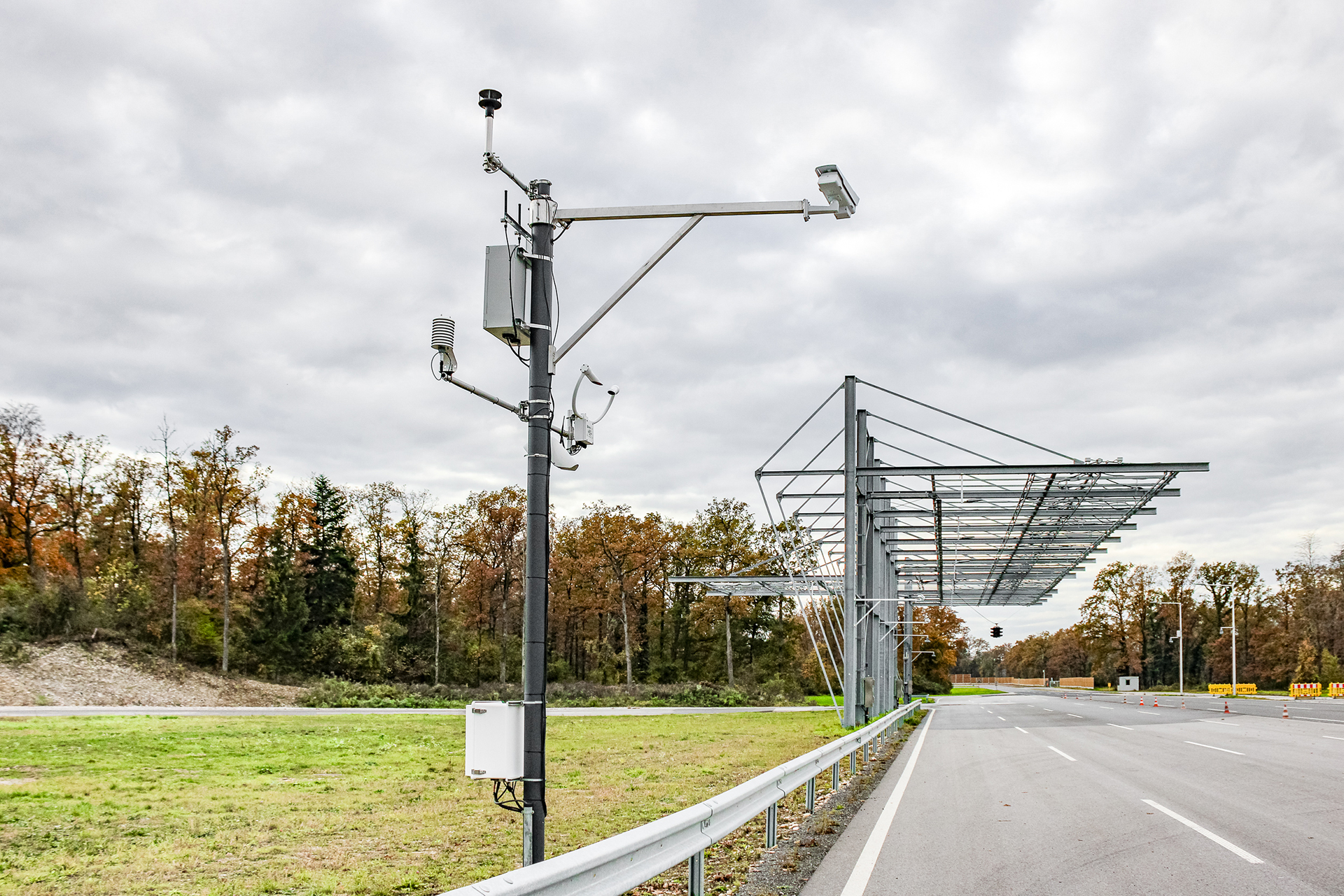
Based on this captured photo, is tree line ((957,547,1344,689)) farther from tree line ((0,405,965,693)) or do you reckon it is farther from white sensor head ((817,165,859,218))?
white sensor head ((817,165,859,218))

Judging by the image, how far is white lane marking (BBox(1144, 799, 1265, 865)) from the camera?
7.93 meters

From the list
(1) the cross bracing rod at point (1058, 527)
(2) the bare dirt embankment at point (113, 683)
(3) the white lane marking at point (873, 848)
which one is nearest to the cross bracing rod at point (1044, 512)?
(1) the cross bracing rod at point (1058, 527)

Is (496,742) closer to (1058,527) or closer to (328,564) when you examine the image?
(1058,527)

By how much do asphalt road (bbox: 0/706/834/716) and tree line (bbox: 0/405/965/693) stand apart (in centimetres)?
676

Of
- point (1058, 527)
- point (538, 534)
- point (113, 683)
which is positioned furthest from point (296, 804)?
point (113, 683)

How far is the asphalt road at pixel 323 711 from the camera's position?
33.3 m

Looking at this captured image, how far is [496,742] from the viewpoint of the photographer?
612 centimetres

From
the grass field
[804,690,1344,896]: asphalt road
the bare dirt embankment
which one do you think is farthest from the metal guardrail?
the bare dirt embankment

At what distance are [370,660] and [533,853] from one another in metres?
50.6

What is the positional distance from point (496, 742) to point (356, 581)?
57670 millimetres

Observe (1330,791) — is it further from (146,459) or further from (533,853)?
(146,459)

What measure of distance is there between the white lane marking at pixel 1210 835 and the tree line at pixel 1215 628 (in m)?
75.5

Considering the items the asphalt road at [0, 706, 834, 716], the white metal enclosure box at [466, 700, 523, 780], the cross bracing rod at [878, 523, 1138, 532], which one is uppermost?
the cross bracing rod at [878, 523, 1138, 532]

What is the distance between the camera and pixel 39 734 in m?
23.1
